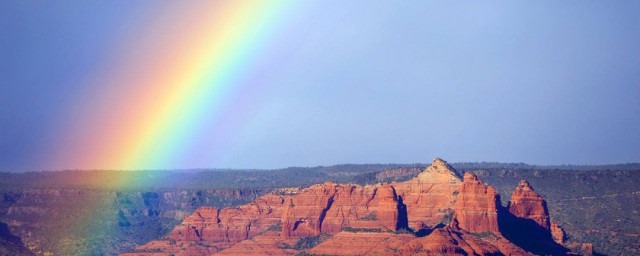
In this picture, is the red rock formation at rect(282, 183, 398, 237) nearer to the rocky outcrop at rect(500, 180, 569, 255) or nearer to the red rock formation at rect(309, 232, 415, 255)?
the red rock formation at rect(309, 232, 415, 255)

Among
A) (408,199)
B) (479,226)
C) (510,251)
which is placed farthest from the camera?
(408,199)

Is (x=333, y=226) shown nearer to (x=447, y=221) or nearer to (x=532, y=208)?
(x=447, y=221)

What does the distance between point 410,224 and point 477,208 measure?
17277 mm

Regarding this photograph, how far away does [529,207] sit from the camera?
186375mm

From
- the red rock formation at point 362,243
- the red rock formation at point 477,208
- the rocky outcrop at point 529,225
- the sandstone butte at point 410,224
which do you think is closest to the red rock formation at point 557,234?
the rocky outcrop at point 529,225

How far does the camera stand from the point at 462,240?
153 meters

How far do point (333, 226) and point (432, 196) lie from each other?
2162 cm

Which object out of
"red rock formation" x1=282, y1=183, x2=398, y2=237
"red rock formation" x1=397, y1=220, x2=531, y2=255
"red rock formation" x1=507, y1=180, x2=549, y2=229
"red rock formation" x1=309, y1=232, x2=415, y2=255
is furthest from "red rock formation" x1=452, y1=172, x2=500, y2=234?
"red rock formation" x1=309, y1=232, x2=415, y2=255

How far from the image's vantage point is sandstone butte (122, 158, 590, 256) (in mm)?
157000

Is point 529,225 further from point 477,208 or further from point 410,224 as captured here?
point 410,224

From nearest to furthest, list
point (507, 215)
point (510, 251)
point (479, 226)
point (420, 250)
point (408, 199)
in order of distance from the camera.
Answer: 1. point (420, 250)
2. point (510, 251)
3. point (479, 226)
4. point (507, 215)
5. point (408, 199)

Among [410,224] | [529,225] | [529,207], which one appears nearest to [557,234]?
[529,207]

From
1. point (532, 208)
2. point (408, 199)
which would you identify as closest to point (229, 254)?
point (408, 199)

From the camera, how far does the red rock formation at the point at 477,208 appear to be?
169875 mm
